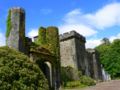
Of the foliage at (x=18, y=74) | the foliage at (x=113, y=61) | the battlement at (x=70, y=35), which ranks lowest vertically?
the foliage at (x=18, y=74)

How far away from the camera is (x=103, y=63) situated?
2237 inches

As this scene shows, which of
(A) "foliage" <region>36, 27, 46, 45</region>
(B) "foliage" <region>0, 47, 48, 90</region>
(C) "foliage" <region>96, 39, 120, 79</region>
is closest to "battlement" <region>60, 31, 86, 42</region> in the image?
(A) "foliage" <region>36, 27, 46, 45</region>

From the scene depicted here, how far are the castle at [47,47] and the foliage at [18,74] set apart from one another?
12005mm

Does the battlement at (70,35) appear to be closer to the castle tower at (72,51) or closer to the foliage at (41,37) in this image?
the castle tower at (72,51)

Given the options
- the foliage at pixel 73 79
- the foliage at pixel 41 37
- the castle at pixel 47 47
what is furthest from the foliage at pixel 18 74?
the foliage at pixel 73 79

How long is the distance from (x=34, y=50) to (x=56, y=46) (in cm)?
450

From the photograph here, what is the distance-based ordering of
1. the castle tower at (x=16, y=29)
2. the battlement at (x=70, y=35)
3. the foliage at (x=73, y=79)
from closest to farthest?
the castle tower at (x=16, y=29), the foliage at (x=73, y=79), the battlement at (x=70, y=35)

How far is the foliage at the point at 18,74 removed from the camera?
13.8 meters

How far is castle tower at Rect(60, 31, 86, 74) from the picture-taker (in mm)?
41875

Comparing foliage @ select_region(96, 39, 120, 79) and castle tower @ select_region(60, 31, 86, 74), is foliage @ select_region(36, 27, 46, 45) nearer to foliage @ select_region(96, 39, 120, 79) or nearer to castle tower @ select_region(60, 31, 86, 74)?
castle tower @ select_region(60, 31, 86, 74)

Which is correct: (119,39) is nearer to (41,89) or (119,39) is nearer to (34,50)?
(34,50)

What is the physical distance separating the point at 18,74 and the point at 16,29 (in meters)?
14.0

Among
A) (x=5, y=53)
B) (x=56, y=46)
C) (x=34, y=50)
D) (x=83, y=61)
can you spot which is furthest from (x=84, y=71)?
(x=5, y=53)

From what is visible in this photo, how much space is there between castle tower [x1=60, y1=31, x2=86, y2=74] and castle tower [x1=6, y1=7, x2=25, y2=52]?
15.0m
